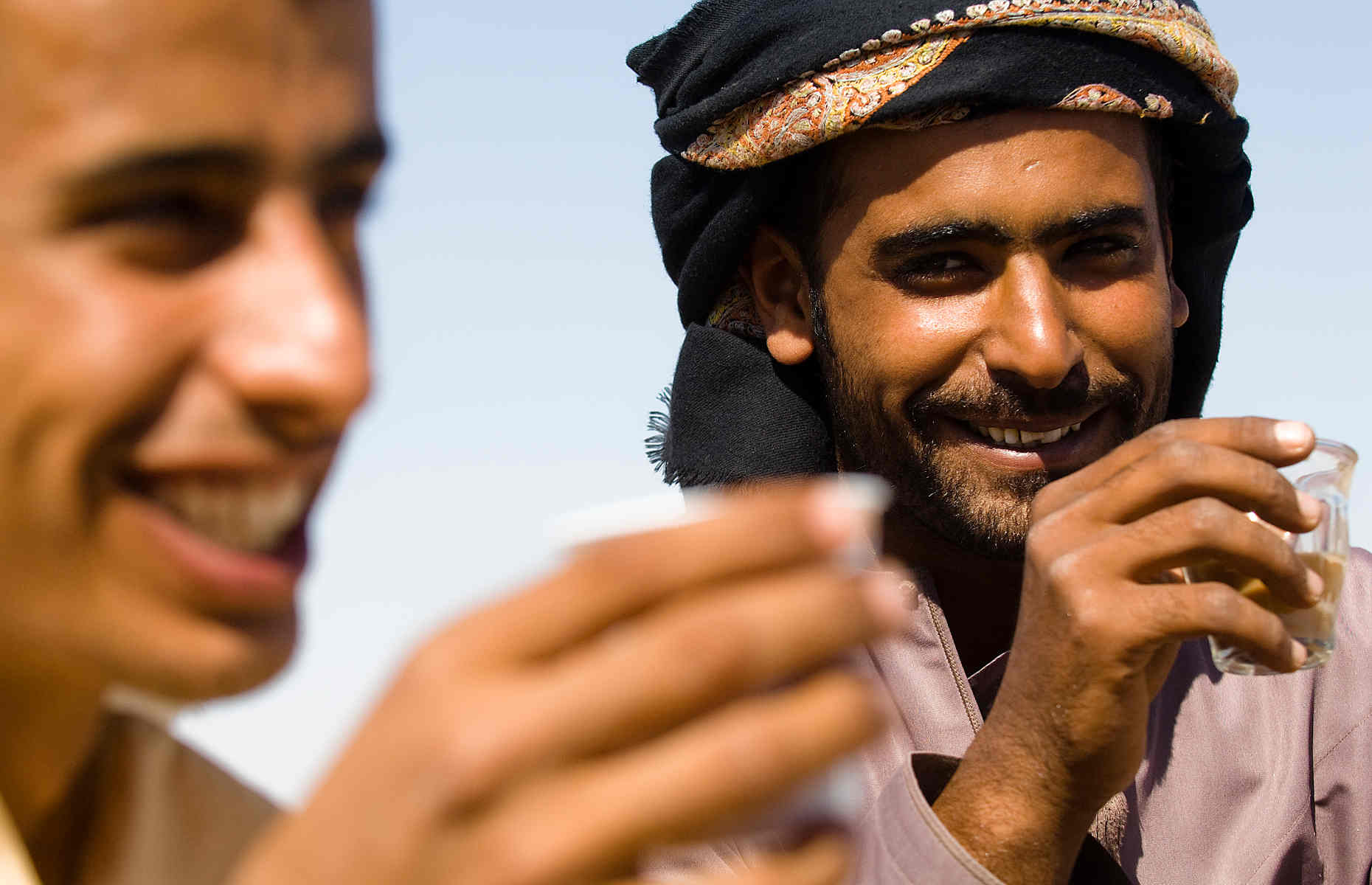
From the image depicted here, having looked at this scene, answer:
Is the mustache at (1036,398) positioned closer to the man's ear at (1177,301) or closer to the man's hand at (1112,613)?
the man's ear at (1177,301)

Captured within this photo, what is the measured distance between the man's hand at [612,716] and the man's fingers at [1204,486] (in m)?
1.47

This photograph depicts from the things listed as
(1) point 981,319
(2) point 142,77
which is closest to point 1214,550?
(1) point 981,319

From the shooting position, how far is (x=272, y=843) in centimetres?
92

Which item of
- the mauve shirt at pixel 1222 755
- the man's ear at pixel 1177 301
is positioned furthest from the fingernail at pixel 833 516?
the man's ear at pixel 1177 301

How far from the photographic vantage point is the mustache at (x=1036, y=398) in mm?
3264

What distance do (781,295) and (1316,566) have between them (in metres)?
1.82

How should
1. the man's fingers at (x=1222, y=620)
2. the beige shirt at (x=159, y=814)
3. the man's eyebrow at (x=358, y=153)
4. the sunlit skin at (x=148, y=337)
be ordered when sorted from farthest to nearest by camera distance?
1. the man's fingers at (x=1222, y=620)
2. the beige shirt at (x=159, y=814)
3. the man's eyebrow at (x=358, y=153)
4. the sunlit skin at (x=148, y=337)

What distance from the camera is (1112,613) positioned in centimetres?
228

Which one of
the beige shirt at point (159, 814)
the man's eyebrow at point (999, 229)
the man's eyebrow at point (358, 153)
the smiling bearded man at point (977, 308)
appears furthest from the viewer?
the man's eyebrow at point (999, 229)

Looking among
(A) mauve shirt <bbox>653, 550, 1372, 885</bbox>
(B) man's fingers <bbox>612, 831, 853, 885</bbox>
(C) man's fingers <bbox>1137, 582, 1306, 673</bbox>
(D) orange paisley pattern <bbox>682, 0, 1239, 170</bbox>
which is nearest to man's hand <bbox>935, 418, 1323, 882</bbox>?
(C) man's fingers <bbox>1137, 582, 1306, 673</bbox>

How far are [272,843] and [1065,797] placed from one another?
5.69 ft

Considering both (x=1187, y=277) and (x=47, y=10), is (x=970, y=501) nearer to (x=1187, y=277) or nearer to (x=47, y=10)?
(x=1187, y=277)

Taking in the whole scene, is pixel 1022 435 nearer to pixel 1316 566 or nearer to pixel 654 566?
pixel 1316 566

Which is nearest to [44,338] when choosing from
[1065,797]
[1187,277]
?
[1065,797]
